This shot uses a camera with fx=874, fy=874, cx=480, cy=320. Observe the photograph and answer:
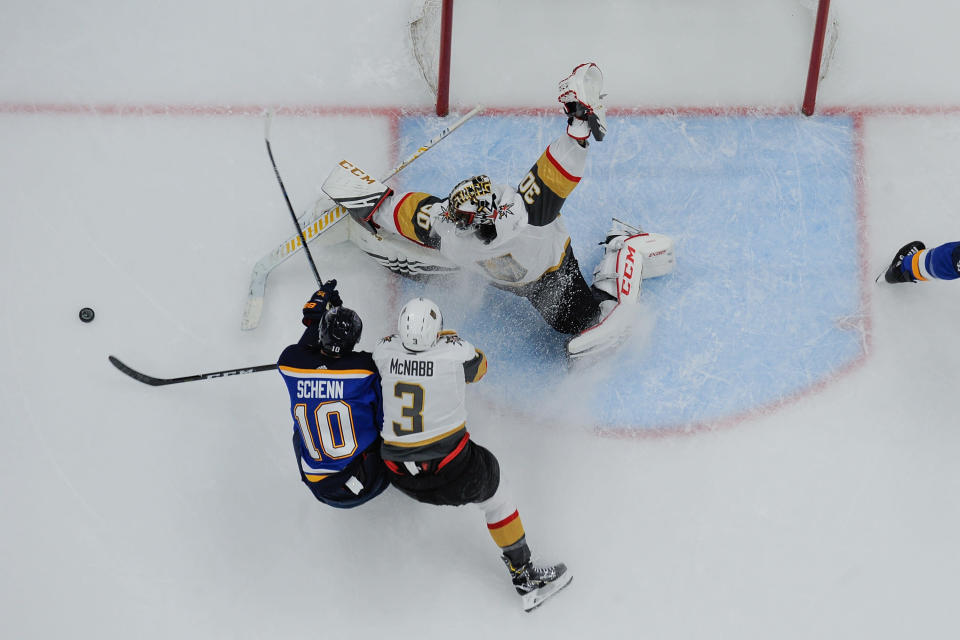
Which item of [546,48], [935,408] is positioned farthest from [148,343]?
[935,408]

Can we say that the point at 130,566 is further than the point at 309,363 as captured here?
Yes

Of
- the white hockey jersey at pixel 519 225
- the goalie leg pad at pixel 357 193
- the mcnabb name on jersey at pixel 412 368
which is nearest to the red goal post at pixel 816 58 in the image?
the white hockey jersey at pixel 519 225

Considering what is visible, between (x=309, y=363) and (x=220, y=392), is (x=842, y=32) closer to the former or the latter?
(x=309, y=363)

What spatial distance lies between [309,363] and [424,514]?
875mm

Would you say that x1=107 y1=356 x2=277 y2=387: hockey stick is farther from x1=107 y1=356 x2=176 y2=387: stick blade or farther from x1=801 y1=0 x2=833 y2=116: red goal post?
x1=801 y1=0 x2=833 y2=116: red goal post

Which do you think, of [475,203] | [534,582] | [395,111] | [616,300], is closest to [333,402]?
[475,203]

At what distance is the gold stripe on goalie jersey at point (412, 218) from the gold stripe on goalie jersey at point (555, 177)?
48 centimetres

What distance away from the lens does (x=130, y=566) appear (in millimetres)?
3428

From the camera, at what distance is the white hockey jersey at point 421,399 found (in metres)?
2.90

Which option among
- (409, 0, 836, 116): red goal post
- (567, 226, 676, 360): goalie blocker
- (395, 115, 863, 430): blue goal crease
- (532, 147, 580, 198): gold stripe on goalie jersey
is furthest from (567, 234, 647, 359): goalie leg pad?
(409, 0, 836, 116): red goal post

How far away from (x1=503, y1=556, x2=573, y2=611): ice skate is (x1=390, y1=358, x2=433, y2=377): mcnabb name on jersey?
2.79ft

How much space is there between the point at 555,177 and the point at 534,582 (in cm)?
150

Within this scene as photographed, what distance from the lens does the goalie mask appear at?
2.71 metres

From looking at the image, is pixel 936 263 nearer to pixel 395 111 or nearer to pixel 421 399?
pixel 421 399
